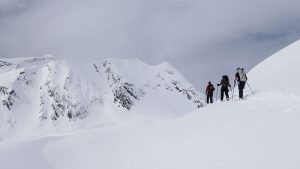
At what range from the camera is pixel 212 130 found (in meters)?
26.4

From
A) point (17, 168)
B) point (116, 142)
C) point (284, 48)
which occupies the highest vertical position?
point (284, 48)

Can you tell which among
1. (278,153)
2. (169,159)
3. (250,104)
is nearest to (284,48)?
(250,104)

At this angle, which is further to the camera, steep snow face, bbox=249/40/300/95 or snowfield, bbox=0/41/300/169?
steep snow face, bbox=249/40/300/95

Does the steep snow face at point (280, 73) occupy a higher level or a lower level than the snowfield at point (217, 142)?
higher

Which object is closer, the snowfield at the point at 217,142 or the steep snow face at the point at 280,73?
the snowfield at the point at 217,142

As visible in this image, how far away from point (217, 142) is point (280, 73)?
1312 centimetres

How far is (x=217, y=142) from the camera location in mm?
23578

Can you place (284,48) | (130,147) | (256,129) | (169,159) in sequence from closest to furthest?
1. (256,129)
2. (169,159)
3. (130,147)
4. (284,48)

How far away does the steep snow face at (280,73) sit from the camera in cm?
3017

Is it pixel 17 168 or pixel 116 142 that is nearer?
pixel 17 168

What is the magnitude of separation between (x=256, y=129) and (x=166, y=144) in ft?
24.1

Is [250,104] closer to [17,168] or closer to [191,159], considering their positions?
[191,159]

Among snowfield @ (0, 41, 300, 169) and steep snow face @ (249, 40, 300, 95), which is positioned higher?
steep snow face @ (249, 40, 300, 95)

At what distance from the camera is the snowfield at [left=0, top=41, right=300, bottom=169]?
65.5 feet
